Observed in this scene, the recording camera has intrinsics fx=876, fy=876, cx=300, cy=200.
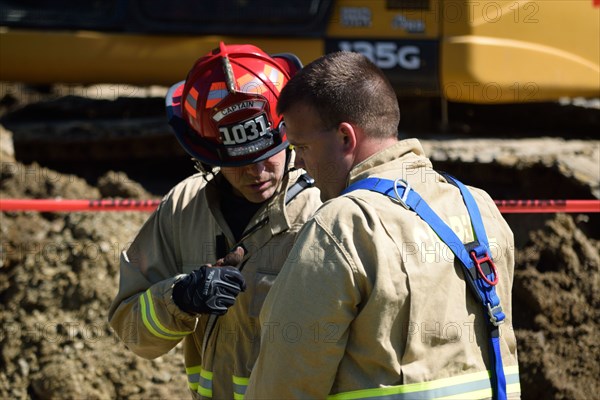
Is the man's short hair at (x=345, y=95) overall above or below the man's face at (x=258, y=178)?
above

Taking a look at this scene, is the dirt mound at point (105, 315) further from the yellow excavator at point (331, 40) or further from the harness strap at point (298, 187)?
the harness strap at point (298, 187)

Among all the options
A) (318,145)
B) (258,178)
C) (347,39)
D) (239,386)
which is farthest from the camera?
(347,39)

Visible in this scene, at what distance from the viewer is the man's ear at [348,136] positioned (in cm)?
225

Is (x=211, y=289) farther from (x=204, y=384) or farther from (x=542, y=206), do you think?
(x=542, y=206)

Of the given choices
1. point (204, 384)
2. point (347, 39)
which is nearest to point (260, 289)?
point (204, 384)

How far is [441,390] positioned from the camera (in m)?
2.16

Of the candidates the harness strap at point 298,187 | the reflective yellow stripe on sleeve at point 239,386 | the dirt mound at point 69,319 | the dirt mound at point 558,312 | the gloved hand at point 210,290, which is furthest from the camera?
the dirt mound at point 558,312

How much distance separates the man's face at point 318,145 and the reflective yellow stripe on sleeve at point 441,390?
1.79ft

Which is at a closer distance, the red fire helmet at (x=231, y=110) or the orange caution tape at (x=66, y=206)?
the red fire helmet at (x=231, y=110)

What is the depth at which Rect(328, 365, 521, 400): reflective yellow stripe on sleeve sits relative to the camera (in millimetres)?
2102

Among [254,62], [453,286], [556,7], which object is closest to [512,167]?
[556,7]

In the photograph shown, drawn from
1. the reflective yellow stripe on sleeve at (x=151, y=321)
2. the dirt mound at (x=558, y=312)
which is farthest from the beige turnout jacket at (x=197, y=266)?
the dirt mound at (x=558, y=312)

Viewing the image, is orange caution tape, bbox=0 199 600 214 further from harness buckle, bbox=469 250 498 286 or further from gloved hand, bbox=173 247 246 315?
harness buckle, bbox=469 250 498 286

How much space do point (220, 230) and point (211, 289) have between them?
0.40 metres
